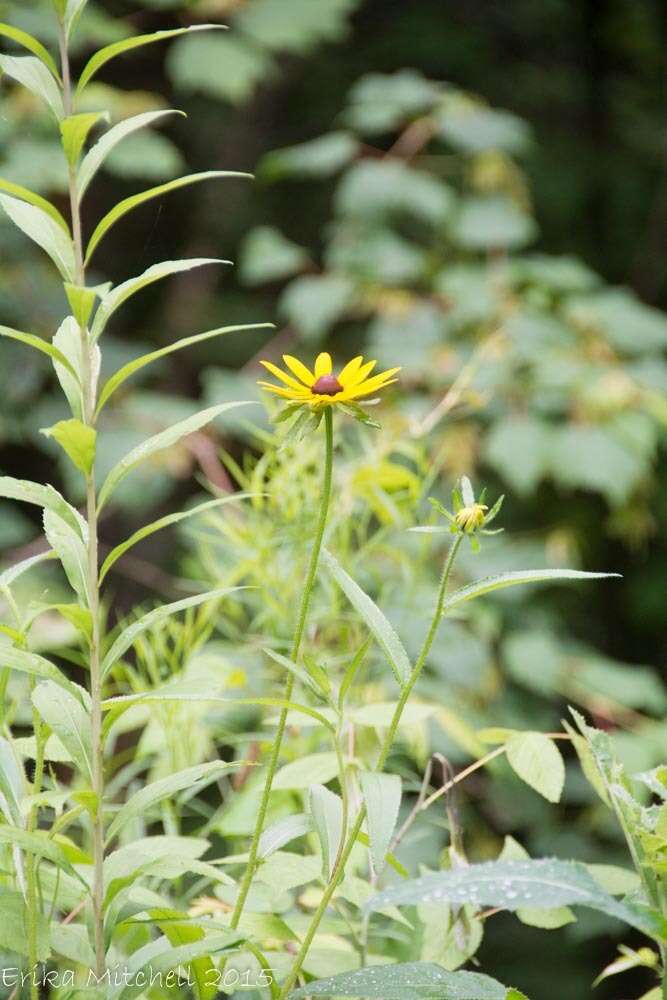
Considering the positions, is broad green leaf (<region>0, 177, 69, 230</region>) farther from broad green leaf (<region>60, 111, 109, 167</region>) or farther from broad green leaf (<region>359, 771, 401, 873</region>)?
broad green leaf (<region>359, 771, 401, 873</region>)

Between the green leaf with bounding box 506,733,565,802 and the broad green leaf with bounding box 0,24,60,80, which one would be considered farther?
the green leaf with bounding box 506,733,565,802

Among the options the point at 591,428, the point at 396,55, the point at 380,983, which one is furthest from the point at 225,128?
the point at 380,983

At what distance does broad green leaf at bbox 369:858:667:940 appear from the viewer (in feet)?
0.93

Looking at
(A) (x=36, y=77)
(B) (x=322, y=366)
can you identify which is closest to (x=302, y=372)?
(B) (x=322, y=366)

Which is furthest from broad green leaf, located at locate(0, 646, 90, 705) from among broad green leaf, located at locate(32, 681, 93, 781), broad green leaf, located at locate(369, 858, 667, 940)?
broad green leaf, located at locate(369, 858, 667, 940)

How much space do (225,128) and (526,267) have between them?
2.74 feet

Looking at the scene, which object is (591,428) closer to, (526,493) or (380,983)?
(526,493)

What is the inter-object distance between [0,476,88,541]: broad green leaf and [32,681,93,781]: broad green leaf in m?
0.05

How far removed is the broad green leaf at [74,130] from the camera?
308mm

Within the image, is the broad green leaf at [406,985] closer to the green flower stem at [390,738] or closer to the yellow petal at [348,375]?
the green flower stem at [390,738]

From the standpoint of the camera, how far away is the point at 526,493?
129 centimetres

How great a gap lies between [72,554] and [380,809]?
0.13 m

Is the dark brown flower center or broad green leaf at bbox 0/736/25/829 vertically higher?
the dark brown flower center

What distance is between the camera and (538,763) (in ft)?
1.39
